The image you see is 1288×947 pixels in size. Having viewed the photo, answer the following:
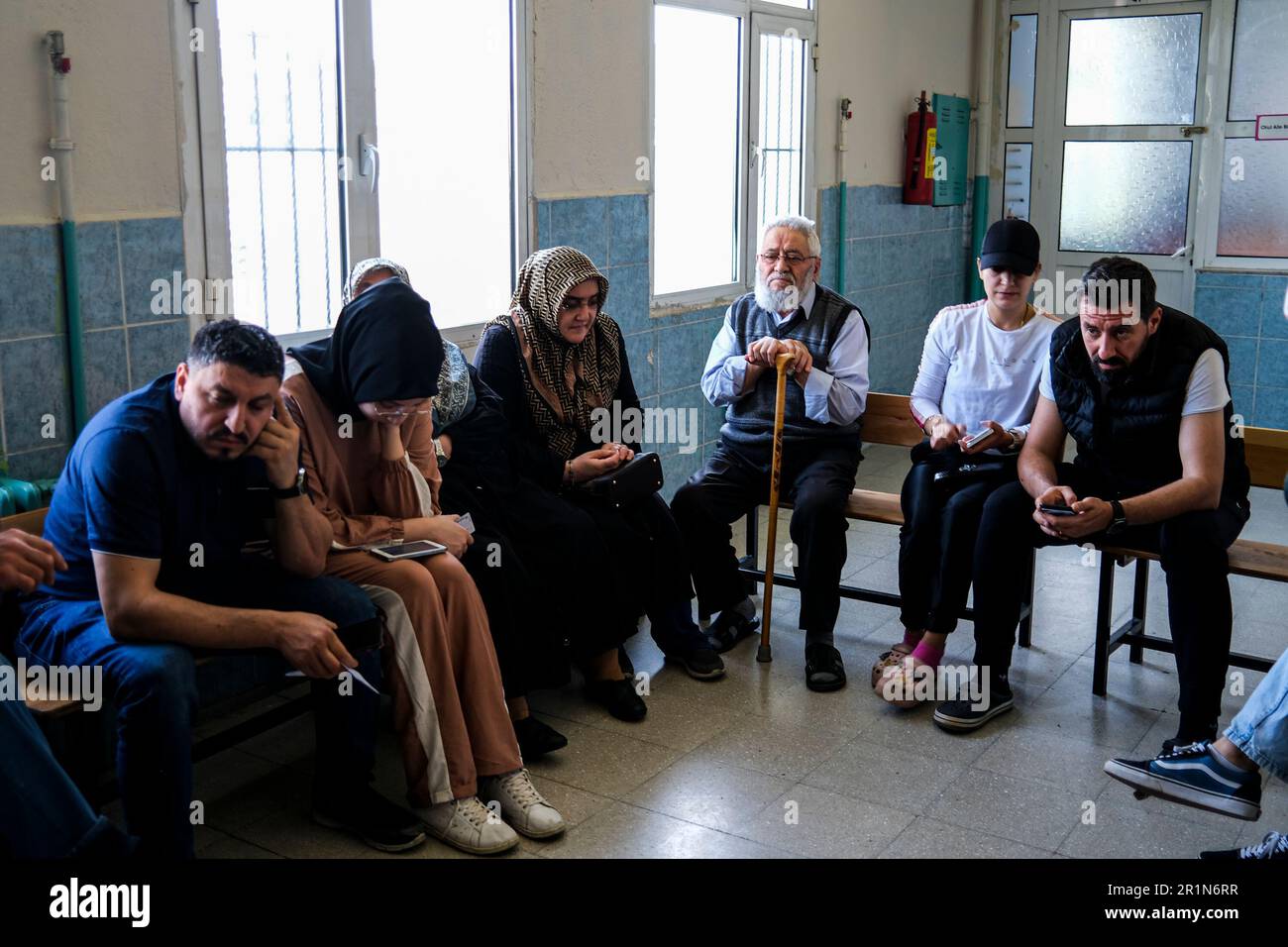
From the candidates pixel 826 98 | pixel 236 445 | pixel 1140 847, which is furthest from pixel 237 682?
pixel 826 98

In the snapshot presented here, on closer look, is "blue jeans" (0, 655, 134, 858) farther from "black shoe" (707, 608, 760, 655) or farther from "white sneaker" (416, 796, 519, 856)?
"black shoe" (707, 608, 760, 655)

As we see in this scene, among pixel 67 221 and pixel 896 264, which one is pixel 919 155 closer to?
pixel 896 264

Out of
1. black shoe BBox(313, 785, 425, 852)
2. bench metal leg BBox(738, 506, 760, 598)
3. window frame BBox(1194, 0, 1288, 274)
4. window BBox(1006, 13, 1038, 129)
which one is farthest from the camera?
window BBox(1006, 13, 1038, 129)

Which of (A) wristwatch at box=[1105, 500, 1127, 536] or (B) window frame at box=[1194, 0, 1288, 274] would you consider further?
(B) window frame at box=[1194, 0, 1288, 274]

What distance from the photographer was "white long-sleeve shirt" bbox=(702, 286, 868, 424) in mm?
3922

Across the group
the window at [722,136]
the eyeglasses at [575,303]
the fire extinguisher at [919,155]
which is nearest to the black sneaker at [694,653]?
the eyeglasses at [575,303]

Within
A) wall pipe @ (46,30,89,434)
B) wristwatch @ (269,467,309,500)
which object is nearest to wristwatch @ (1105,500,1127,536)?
wristwatch @ (269,467,309,500)

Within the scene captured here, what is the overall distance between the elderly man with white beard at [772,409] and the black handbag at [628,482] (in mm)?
223

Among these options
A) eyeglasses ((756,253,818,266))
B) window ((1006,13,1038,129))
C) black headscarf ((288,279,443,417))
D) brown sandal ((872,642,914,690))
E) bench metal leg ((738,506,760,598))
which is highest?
window ((1006,13,1038,129))

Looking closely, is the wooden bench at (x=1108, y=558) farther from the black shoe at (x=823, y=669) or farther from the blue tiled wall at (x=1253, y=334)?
the blue tiled wall at (x=1253, y=334)

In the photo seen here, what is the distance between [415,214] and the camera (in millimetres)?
4039

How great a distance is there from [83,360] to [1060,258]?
6.05 m

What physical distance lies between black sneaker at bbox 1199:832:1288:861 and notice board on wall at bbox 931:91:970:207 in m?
5.00
